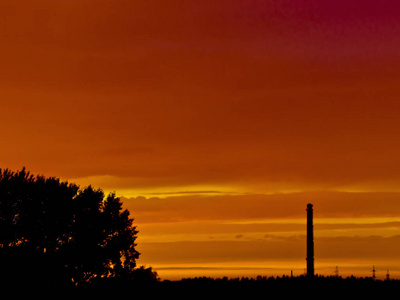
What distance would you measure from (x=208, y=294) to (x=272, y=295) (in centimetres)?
323

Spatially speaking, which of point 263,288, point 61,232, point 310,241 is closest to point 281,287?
point 263,288

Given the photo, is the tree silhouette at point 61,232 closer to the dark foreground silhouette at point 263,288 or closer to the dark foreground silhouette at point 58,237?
the dark foreground silhouette at point 58,237

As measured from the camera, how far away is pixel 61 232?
229 ft

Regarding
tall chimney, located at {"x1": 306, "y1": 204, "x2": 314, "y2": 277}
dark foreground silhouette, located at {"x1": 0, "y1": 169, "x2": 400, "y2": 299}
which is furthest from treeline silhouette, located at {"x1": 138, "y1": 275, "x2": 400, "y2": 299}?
tall chimney, located at {"x1": 306, "y1": 204, "x2": 314, "y2": 277}

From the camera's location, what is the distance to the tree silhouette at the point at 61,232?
65.5 metres

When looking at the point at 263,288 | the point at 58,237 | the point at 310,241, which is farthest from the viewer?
the point at 58,237

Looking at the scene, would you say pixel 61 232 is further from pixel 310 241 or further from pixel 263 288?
pixel 263 288

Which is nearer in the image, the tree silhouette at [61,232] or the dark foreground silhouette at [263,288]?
the dark foreground silhouette at [263,288]

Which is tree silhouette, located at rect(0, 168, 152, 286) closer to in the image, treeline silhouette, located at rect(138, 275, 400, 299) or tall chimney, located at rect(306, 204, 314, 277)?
tall chimney, located at rect(306, 204, 314, 277)

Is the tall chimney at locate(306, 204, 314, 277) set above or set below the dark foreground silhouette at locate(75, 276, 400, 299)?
above

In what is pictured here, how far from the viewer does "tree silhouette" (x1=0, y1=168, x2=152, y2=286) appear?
65500mm

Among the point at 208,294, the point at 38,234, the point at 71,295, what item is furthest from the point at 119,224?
the point at 208,294

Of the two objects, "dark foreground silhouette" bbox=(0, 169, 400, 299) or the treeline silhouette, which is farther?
"dark foreground silhouette" bbox=(0, 169, 400, 299)

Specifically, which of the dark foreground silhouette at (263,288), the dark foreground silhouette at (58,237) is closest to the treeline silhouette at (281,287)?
the dark foreground silhouette at (263,288)
